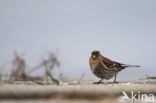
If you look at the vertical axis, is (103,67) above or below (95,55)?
A: below

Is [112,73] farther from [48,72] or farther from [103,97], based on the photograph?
[103,97]

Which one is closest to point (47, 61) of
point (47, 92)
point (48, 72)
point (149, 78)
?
point (48, 72)

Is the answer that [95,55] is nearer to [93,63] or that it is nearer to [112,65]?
[93,63]

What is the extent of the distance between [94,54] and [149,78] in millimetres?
1129

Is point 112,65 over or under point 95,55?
under

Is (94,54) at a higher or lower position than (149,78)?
higher

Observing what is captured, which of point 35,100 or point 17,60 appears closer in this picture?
point 35,100

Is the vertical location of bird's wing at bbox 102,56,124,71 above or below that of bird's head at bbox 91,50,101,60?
below

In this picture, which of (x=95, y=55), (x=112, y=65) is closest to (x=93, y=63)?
(x=95, y=55)

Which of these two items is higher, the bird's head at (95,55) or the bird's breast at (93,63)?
the bird's head at (95,55)

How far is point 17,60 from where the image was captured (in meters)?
4.67

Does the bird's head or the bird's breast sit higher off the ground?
the bird's head

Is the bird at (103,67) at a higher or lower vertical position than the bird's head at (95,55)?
lower

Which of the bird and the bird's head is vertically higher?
the bird's head
